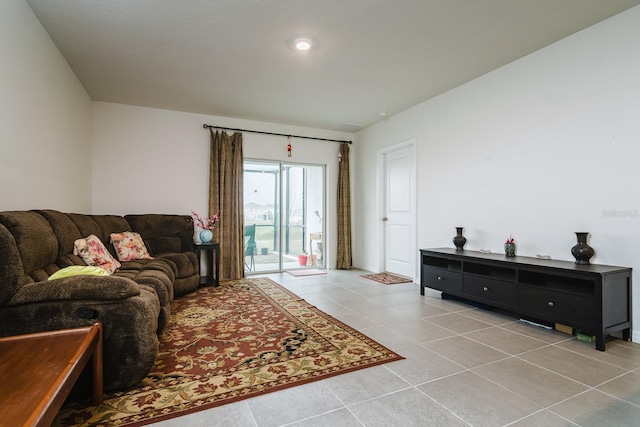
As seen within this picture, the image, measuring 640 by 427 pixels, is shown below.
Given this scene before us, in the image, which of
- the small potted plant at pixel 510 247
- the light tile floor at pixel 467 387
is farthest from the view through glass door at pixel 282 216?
the small potted plant at pixel 510 247

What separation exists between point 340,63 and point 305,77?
52cm

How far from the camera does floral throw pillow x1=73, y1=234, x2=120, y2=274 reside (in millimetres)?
2826

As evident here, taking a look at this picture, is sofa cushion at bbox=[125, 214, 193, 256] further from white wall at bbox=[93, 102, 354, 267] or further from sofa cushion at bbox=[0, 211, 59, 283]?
sofa cushion at bbox=[0, 211, 59, 283]

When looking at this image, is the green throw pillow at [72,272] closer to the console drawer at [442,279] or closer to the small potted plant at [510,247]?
the console drawer at [442,279]

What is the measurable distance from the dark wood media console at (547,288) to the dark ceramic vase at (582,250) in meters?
0.09

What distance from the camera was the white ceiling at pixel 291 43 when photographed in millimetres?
2547

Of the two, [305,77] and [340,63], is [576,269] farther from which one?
[305,77]

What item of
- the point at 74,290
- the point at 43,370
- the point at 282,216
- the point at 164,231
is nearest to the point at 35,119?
the point at 74,290

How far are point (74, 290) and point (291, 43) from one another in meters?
2.60

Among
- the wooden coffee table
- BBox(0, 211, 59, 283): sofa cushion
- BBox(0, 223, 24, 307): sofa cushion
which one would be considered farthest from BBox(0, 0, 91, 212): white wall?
the wooden coffee table

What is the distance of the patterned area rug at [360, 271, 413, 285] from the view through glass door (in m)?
1.19

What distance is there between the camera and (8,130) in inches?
90.9

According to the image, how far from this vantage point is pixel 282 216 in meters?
5.77

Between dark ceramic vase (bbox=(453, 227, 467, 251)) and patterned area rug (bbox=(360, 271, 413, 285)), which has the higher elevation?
dark ceramic vase (bbox=(453, 227, 467, 251))
